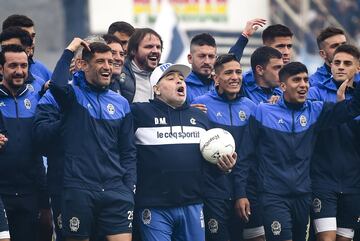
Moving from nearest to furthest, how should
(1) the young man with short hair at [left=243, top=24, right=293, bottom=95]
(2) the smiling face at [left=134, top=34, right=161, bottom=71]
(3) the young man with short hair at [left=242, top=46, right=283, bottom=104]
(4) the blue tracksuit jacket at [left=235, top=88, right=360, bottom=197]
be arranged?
(4) the blue tracksuit jacket at [left=235, top=88, right=360, bottom=197] < (2) the smiling face at [left=134, top=34, right=161, bottom=71] < (3) the young man with short hair at [left=242, top=46, right=283, bottom=104] < (1) the young man with short hair at [left=243, top=24, right=293, bottom=95]

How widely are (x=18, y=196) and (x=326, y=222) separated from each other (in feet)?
10.8

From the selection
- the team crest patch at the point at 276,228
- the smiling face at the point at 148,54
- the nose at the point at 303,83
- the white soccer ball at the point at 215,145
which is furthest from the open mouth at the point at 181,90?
the team crest patch at the point at 276,228

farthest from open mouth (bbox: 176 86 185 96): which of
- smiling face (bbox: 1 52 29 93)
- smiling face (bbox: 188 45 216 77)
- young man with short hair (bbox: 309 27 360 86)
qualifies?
young man with short hair (bbox: 309 27 360 86)

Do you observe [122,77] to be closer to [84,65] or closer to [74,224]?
[84,65]

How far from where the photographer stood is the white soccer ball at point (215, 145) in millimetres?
13422

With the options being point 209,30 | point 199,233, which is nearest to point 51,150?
point 199,233

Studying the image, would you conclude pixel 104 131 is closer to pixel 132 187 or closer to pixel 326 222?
Answer: pixel 132 187

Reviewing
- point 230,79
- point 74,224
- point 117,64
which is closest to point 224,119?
point 230,79

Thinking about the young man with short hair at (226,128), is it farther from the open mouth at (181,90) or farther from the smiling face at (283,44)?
the smiling face at (283,44)

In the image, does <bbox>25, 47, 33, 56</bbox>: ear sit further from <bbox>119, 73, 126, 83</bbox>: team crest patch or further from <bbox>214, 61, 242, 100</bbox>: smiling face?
<bbox>214, 61, 242, 100</bbox>: smiling face

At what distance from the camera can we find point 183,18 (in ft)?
105

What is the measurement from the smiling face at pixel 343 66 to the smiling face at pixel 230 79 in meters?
1.10

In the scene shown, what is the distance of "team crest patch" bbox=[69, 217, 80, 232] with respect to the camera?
12789 millimetres

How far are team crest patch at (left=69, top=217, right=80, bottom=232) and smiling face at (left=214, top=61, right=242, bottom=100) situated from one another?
7.65 feet
